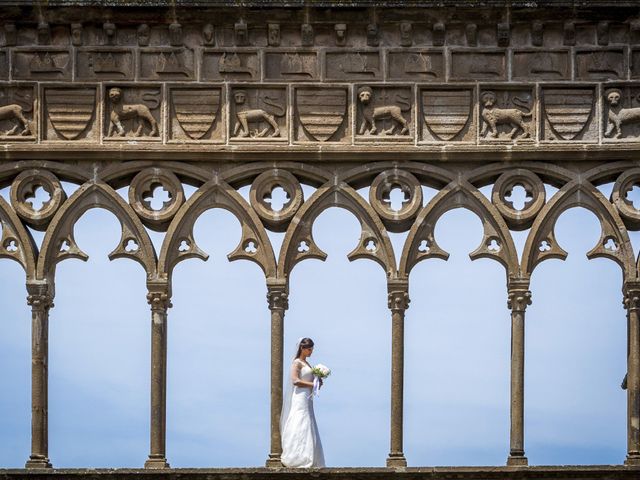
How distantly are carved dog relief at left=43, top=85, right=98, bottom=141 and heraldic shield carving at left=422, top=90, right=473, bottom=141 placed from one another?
170 inches

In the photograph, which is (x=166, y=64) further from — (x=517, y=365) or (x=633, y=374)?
(x=633, y=374)

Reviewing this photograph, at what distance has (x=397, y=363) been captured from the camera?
3556 cm

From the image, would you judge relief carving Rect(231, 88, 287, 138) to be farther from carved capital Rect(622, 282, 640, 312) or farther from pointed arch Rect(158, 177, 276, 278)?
carved capital Rect(622, 282, 640, 312)

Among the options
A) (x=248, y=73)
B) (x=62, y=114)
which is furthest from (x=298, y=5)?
(x=62, y=114)

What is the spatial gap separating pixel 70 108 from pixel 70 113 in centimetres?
7

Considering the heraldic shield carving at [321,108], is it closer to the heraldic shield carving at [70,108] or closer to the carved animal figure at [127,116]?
the carved animal figure at [127,116]

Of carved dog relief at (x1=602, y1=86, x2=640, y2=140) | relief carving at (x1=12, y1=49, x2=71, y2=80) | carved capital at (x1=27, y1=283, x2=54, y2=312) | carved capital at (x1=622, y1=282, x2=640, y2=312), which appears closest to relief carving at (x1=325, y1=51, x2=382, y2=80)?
carved dog relief at (x1=602, y1=86, x2=640, y2=140)

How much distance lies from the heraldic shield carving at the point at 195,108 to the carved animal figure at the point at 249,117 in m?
0.29

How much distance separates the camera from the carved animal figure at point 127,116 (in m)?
36.3

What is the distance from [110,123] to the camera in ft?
119

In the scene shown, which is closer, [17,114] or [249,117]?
[249,117]

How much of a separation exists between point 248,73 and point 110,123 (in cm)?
191

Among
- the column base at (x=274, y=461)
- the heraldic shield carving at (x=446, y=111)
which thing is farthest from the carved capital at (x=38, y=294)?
the heraldic shield carving at (x=446, y=111)

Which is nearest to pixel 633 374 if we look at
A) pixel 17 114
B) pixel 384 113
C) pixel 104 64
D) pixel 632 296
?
pixel 632 296
